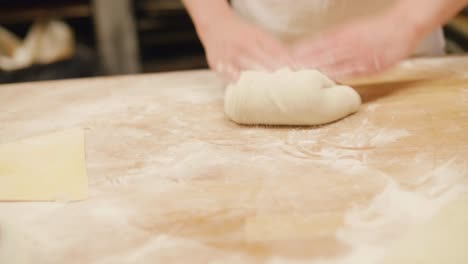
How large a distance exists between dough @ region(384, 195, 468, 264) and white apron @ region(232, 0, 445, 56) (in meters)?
0.67

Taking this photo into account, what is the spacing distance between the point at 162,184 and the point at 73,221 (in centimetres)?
13

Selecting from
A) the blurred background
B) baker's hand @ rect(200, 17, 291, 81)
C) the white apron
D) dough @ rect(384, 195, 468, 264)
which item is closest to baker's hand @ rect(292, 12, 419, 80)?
baker's hand @ rect(200, 17, 291, 81)

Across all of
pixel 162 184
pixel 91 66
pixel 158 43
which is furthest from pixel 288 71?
pixel 158 43

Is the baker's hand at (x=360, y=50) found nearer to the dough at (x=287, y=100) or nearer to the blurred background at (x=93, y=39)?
the dough at (x=287, y=100)

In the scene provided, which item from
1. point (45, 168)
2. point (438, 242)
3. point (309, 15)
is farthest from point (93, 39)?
point (438, 242)

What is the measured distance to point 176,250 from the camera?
568 millimetres

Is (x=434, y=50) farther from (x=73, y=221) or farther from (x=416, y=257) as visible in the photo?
(x=73, y=221)

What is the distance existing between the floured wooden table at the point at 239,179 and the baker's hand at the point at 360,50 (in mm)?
66

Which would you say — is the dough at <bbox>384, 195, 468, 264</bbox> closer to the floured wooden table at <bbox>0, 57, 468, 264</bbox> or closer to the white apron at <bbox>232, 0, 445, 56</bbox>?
the floured wooden table at <bbox>0, 57, 468, 264</bbox>

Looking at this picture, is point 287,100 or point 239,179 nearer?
point 239,179

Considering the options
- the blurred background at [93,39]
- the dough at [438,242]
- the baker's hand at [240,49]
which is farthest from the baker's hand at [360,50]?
the blurred background at [93,39]

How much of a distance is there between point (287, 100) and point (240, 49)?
8.7 inches

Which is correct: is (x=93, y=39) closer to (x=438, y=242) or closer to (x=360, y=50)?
(x=360, y=50)

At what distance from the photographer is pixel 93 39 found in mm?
2270
